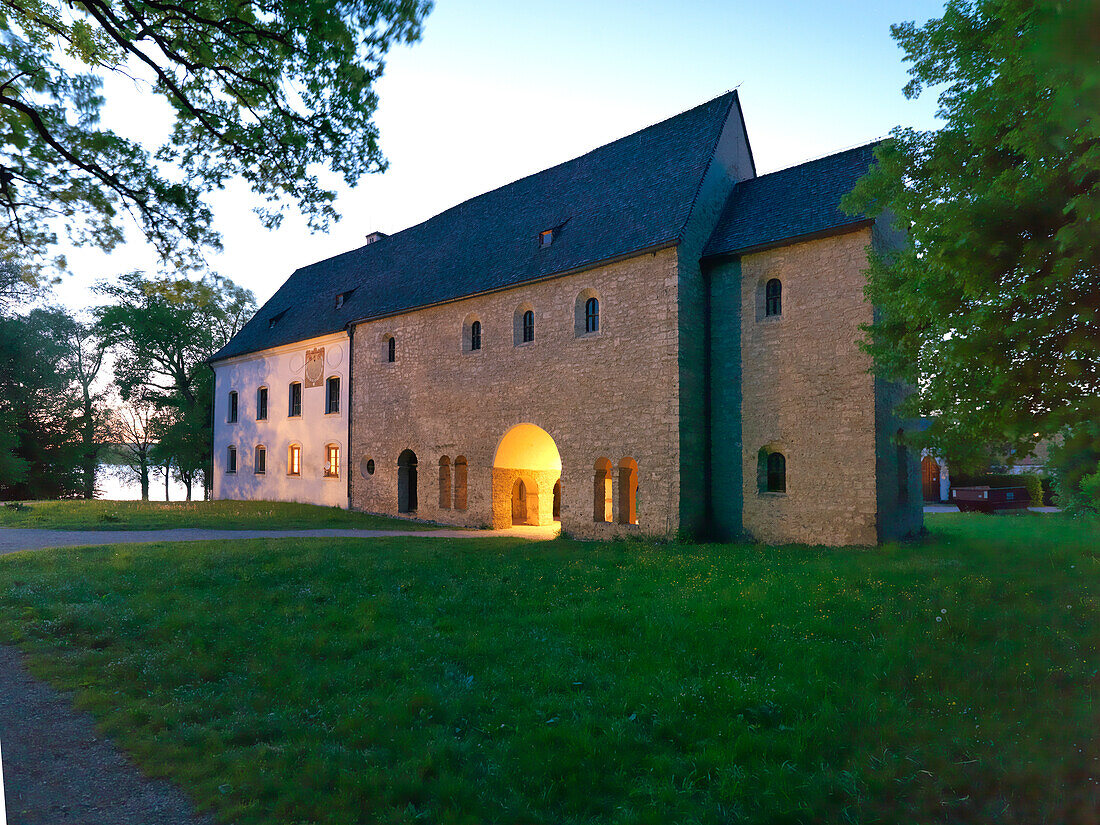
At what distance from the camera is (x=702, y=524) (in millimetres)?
15961

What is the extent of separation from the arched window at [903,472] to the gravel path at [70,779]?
16286mm

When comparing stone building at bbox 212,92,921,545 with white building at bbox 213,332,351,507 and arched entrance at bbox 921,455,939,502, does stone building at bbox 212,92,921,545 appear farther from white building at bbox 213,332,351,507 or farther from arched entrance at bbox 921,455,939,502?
arched entrance at bbox 921,455,939,502

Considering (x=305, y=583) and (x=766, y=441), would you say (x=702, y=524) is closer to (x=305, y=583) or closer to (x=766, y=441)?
(x=766, y=441)

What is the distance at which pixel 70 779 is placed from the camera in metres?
4.05

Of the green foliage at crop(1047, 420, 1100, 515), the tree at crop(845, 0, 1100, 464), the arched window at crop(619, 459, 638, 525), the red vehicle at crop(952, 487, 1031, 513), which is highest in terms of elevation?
the tree at crop(845, 0, 1100, 464)

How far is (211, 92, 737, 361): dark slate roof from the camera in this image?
17.2m

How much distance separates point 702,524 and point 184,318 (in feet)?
114

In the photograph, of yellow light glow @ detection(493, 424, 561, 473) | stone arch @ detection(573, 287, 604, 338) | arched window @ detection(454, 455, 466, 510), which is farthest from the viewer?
arched window @ detection(454, 455, 466, 510)

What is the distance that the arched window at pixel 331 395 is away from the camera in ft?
85.3

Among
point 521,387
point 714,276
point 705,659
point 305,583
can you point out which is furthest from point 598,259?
point 705,659

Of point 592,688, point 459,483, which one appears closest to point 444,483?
point 459,483

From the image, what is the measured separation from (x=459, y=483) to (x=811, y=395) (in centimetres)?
1175

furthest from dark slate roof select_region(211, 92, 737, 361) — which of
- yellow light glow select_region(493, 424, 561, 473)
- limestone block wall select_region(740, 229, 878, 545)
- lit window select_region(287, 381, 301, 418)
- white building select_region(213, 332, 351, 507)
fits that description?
yellow light glow select_region(493, 424, 561, 473)

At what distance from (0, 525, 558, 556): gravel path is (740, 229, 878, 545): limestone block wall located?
6.61 m
